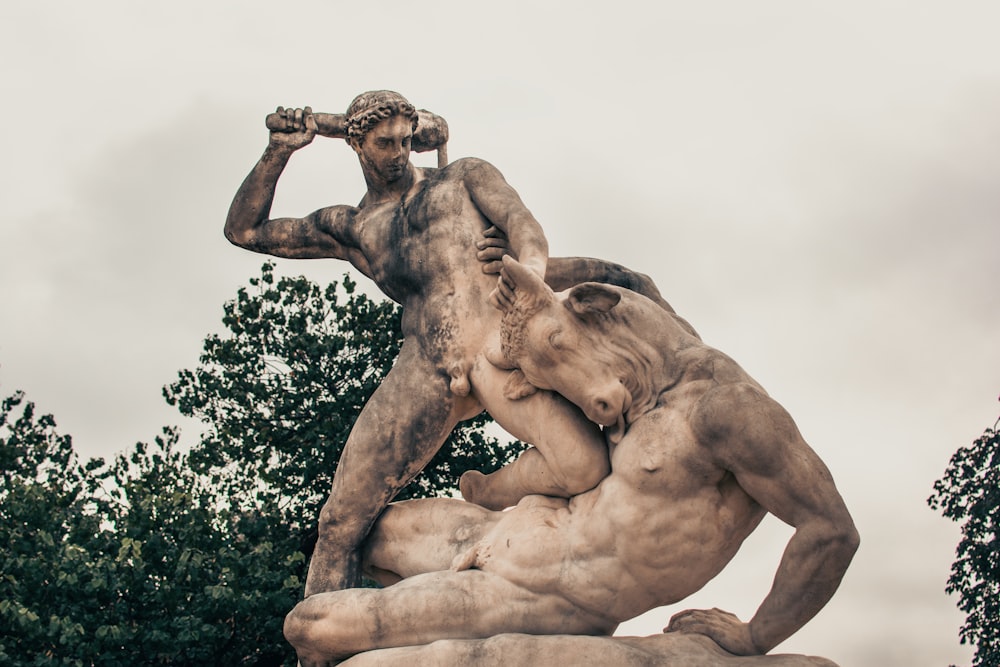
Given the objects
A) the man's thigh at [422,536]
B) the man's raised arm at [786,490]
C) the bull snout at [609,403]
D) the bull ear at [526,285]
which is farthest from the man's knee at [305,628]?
the man's raised arm at [786,490]

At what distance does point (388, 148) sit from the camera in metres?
6.59

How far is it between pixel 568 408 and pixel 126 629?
22.6ft

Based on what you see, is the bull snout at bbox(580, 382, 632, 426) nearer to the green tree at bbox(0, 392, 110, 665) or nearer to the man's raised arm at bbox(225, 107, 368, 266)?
the man's raised arm at bbox(225, 107, 368, 266)

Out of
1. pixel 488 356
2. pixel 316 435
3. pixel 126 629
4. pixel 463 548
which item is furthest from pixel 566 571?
pixel 316 435

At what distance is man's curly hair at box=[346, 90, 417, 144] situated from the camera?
6.50 metres

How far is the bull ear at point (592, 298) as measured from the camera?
569cm

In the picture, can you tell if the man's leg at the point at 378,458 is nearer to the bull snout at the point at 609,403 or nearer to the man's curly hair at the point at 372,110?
the bull snout at the point at 609,403

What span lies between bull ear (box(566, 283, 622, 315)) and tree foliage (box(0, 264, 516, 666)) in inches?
280

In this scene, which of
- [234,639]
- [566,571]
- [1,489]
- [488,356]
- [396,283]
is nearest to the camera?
[566,571]

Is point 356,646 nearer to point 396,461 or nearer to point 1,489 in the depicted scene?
point 396,461

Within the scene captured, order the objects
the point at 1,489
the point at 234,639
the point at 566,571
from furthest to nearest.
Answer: the point at 1,489 < the point at 234,639 < the point at 566,571

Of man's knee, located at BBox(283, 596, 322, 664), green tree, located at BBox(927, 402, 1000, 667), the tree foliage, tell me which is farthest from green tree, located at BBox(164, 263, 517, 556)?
man's knee, located at BBox(283, 596, 322, 664)

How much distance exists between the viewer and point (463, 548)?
5.97 m

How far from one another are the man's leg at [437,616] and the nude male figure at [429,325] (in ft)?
1.71
